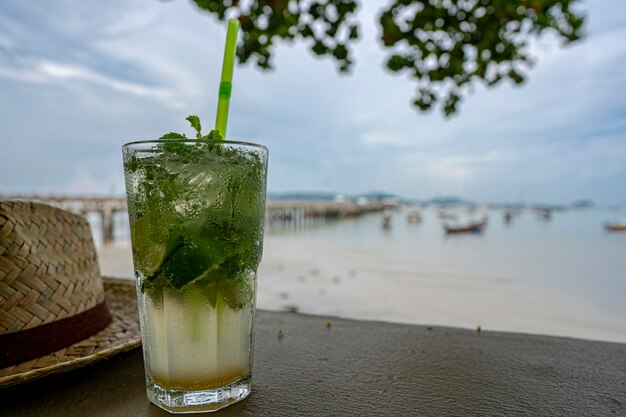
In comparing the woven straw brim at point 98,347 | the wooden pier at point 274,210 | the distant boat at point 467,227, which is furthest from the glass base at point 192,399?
the distant boat at point 467,227

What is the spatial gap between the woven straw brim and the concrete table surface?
0.04 meters

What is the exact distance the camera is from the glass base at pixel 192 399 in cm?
75

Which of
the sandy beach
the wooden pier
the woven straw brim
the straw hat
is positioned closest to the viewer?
the woven straw brim

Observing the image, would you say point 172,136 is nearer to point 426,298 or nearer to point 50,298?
point 50,298

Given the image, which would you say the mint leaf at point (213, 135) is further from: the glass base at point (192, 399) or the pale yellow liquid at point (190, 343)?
the glass base at point (192, 399)

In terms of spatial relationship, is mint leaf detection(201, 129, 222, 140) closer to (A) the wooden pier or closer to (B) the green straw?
(B) the green straw

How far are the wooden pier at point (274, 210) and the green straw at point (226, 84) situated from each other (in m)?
3.01

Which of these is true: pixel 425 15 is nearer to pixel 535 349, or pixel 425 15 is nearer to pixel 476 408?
pixel 535 349

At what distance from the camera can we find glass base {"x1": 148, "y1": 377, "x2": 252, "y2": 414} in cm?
75

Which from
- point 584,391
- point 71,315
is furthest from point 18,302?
point 584,391

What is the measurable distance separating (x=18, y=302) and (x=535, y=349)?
121 centimetres

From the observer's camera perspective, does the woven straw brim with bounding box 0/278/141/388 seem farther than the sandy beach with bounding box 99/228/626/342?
No

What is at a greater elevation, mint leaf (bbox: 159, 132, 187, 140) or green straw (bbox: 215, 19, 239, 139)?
green straw (bbox: 215, 19, 239, 139)

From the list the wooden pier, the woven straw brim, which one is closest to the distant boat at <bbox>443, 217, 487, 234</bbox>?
the wooden pier
